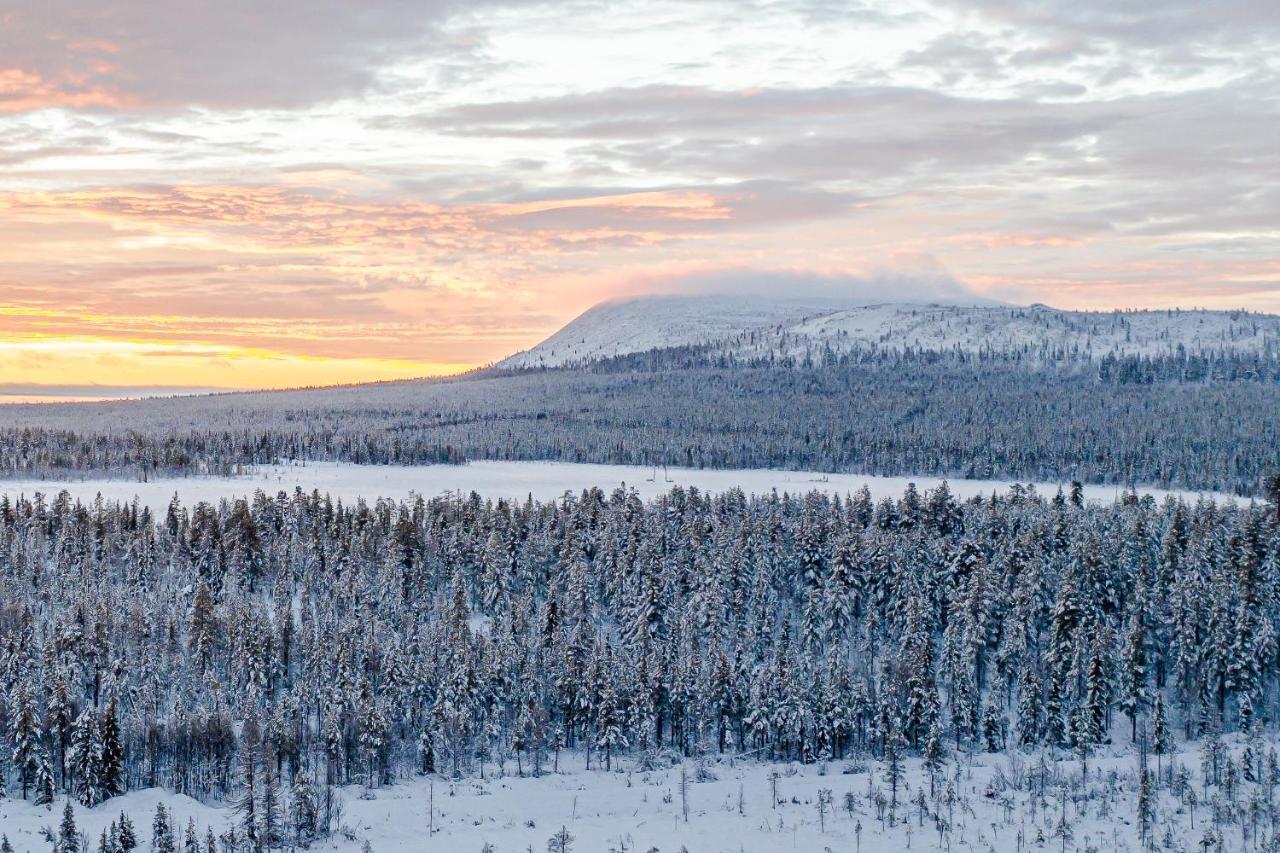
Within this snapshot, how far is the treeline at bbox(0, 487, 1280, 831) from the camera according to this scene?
7806 cm

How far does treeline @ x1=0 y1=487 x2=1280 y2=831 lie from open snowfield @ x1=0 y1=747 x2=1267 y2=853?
3500 millimetres

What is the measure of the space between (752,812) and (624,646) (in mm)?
37694

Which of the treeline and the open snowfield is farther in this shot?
the treeline

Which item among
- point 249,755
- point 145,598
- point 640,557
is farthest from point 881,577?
point 145,598

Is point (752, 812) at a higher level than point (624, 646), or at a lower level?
lower

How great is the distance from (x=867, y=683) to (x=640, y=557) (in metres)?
27.3

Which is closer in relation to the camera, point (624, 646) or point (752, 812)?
point (752, 812)

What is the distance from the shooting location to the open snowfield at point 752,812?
54.7m

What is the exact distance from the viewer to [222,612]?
4163 inches

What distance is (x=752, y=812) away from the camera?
2429 inches

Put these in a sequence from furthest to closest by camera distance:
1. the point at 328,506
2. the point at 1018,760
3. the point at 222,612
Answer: the point at 328,506
the point at 222,612
the point at 1018,760

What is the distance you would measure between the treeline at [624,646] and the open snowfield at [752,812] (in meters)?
3.50

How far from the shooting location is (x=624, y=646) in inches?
3878

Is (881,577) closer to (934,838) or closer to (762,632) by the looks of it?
(762,632)
